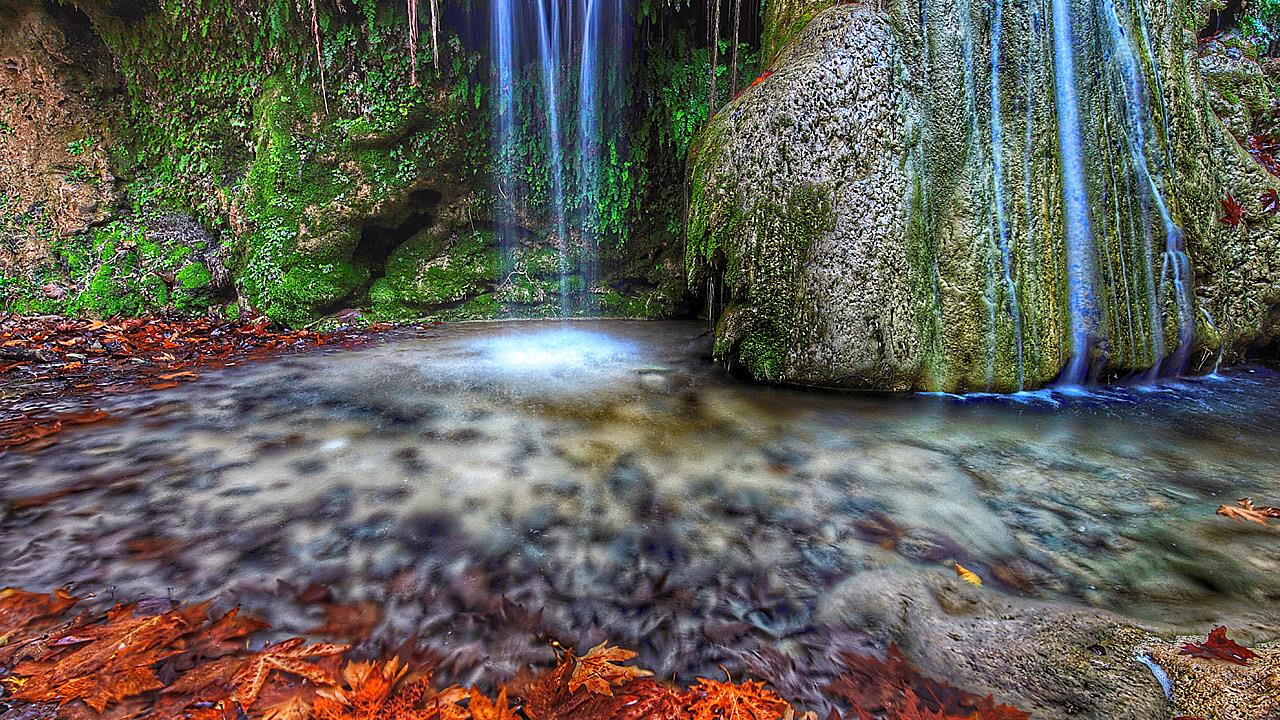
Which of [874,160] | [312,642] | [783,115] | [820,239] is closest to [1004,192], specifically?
[874,160]

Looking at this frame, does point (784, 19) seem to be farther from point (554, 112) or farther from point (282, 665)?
point (282, 665)

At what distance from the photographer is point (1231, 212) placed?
4777 millimetres

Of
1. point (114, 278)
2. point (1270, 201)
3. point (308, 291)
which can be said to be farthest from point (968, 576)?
point (114, 278)

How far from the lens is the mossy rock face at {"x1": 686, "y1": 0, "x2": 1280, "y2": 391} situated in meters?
4.22

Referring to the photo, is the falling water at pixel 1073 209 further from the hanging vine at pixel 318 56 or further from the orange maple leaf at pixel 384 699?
the hanging vine at pixel 318 56

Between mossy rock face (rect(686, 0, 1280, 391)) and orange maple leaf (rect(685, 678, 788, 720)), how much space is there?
3.10 m

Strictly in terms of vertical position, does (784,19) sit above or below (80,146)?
above

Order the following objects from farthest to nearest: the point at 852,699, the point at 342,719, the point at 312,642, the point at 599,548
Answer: the point at 599,548 → the point at 312,642 → the point at 852,699 → the point at 342,719

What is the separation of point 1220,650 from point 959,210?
11.6 ft

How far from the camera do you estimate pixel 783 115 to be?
4.31m

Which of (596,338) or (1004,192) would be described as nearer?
(1004,192)

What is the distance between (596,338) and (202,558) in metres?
4.77

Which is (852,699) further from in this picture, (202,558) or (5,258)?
(5,258)

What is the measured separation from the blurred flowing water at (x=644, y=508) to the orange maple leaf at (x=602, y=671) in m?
0.07
